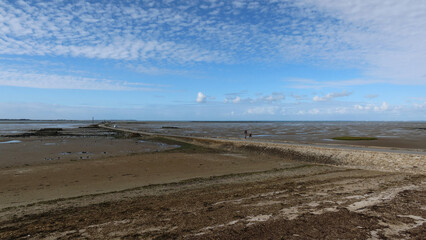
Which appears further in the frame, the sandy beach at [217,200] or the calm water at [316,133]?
the calm water at [316,133]

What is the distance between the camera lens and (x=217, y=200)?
8383 mm

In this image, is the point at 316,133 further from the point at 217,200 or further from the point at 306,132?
the point at 217,200

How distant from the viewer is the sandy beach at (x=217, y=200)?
591 cm

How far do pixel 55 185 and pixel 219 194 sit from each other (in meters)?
7.36

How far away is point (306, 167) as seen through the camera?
1574 centimetres

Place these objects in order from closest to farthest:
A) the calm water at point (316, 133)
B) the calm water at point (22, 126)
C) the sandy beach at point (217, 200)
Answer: the sandy beach at point (217, 200)
the calm water at point (316, 133)
the calm water at point (22, 126)

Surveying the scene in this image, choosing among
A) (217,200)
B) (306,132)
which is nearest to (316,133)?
(306,132)

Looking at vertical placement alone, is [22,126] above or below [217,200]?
above

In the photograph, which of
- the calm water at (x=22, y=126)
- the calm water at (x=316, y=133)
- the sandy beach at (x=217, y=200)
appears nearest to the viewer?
the sandy beach at (x=217, y=200)

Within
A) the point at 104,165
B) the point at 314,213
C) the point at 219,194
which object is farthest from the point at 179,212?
the point at 104,165

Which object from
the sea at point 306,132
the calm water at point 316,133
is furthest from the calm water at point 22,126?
the calm water at point 316,133

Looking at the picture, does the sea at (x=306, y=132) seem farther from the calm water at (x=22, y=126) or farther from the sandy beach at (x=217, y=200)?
the sandy beach at (x=217, y=200)

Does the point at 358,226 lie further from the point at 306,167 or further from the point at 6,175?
the point at 6,175

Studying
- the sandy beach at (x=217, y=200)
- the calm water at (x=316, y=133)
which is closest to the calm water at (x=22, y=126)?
the calm water at (x=316, y=133)
